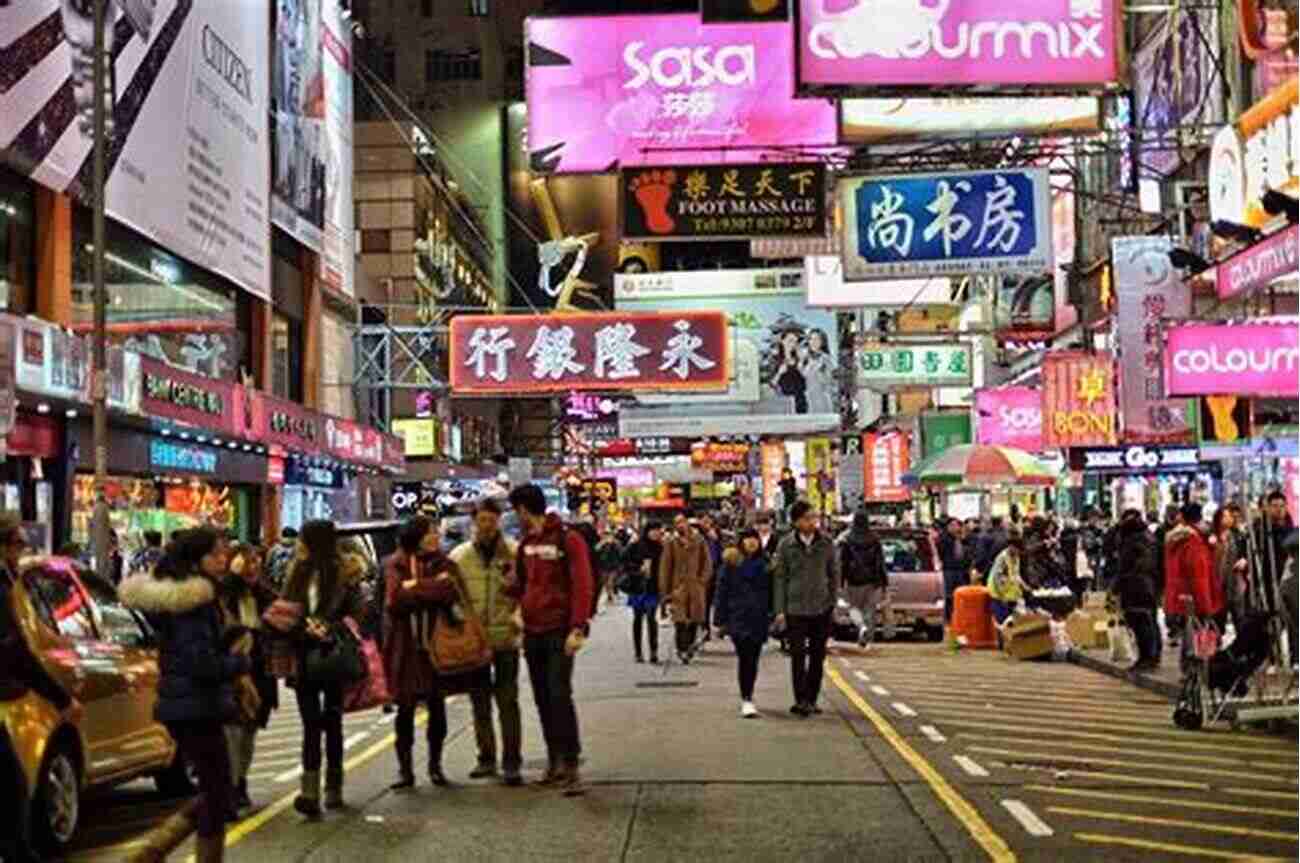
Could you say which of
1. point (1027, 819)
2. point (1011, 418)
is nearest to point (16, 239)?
point (1011, 418)

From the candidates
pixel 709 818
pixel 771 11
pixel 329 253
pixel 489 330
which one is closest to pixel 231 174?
pixel 489 330

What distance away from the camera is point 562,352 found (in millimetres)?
35188

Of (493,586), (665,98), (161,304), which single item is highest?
(665,98)

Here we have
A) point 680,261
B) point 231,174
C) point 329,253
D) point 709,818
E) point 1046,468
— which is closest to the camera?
point 709,818

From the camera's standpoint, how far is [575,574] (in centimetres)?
1166

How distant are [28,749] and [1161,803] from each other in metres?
6.32

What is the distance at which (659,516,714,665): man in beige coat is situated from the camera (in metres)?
23.5

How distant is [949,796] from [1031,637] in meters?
12.8

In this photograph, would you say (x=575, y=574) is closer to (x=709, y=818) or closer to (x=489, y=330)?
(x=709, y=818)

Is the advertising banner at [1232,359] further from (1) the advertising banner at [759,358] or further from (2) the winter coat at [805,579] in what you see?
(1) the advertising banner at [759,358]

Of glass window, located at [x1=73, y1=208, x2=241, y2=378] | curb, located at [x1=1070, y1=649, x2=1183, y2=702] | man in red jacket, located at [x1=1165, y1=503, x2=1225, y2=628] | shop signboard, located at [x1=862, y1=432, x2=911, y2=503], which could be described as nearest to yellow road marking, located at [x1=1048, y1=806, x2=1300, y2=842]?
curb, located at [x1=1070, y1=649, x2=1183, y2=702]

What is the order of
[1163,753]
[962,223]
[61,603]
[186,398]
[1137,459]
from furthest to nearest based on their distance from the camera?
[1137,459] → [186,398] → [962,223] → [1163,753] → [61,603]

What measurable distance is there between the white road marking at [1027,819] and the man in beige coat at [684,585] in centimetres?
1273

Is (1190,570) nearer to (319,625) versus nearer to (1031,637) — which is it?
(1031,637)
